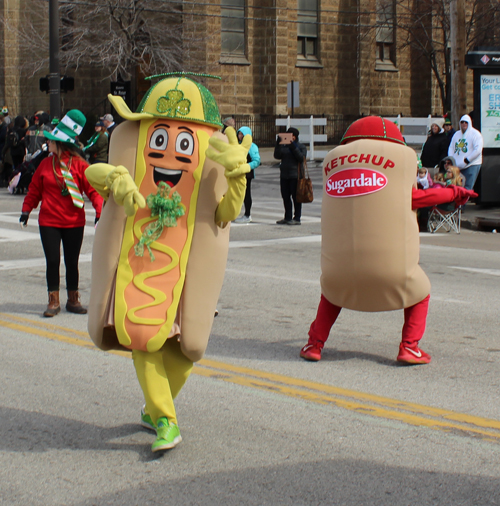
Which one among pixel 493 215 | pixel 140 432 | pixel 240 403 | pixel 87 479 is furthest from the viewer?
pixel 493 215

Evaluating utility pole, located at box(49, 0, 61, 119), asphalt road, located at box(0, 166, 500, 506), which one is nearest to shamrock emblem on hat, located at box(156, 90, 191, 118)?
asphalt road, located at box(0, 166, 500, 506)

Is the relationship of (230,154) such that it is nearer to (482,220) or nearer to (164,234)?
(164,234)

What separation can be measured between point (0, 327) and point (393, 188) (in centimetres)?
376

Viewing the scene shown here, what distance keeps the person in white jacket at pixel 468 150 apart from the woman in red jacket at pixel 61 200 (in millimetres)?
9858

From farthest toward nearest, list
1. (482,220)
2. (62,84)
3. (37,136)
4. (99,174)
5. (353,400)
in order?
(62,84)
(37,136)
(482,220)
(353,400)
(99,174)

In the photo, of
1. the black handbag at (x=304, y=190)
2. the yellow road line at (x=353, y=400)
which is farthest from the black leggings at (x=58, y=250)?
the black handbag at (x=304, y=190)

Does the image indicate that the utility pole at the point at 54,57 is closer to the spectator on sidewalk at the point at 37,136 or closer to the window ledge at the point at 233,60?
the spectator on sidewalk at the point at 37,136

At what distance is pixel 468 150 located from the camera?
1589 centimetres

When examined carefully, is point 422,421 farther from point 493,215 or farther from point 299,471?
point 493,215

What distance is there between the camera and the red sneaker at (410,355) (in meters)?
6.11

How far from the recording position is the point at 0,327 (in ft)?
24.3

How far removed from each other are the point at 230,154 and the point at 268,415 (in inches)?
67.1

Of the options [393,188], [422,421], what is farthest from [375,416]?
[393,188]

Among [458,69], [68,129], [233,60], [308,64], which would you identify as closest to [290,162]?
[458,69]
